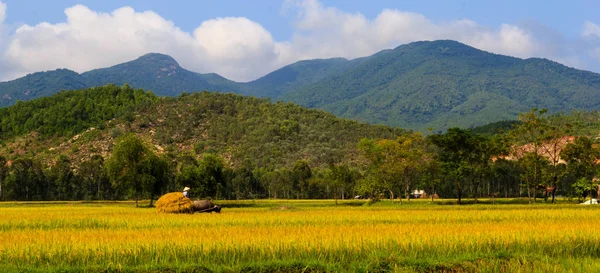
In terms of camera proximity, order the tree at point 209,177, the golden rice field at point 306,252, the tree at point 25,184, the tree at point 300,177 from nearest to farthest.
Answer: the golden rice field at point 306,252, the tree at point 209,177, the tree at point 25,184, the tree at point 300,177

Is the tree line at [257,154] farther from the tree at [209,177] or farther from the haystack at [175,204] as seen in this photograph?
the haystack at [175,204]

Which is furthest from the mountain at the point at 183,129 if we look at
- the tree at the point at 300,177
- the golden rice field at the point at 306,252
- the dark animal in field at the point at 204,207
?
the golden rice field at the point at 306,252

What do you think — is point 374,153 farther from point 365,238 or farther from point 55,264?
point 55,264

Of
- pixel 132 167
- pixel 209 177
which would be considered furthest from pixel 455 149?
pixel 132 167

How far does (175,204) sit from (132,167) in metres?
30.6

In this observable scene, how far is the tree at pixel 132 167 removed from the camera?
61156 millimetres

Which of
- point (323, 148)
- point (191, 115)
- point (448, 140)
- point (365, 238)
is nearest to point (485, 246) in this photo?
point (365, 238)

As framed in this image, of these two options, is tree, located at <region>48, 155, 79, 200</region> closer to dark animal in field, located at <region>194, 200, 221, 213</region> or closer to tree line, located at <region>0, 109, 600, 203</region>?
tree line, located at <region>0, 109, 600, 203</region>

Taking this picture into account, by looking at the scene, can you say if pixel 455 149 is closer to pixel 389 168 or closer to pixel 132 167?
pixel 389 168

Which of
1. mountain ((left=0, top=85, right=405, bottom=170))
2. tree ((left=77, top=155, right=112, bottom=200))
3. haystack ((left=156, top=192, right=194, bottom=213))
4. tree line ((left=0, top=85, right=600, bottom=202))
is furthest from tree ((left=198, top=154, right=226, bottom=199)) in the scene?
mountain ((left=0, top=85, right=405, bottom=170))

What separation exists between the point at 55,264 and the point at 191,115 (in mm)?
169520

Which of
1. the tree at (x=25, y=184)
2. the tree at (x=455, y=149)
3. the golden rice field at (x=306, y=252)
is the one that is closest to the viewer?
the golden rice field at (x=306, y=252)

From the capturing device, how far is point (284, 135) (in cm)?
17438

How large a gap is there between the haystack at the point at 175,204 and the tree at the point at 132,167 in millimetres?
28699
